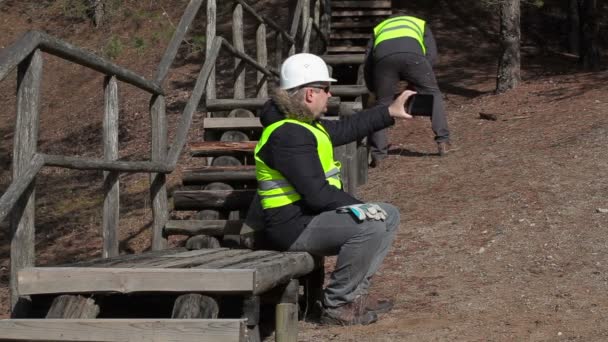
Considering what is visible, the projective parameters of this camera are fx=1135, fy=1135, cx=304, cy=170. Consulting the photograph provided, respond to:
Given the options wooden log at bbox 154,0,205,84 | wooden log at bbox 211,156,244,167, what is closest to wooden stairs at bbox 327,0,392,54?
wooden log at bbox 154,0,205,84

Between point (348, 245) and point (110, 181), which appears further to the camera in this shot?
point (110, 181)

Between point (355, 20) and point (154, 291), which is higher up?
point (355, 20)

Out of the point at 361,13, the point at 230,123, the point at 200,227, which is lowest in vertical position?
the point at 200,227

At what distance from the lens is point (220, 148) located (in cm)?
866

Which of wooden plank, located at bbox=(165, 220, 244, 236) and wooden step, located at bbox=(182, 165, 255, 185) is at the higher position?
wooden step, located at bbox=(182, 165, 255, 185)

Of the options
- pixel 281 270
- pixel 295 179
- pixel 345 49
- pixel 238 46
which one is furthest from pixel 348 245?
pixel 345 49

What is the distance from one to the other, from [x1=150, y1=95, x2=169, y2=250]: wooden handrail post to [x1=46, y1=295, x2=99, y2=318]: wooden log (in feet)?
8.68

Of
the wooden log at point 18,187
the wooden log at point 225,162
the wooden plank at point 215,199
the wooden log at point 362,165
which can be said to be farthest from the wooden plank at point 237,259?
the wooden log at point 362,165

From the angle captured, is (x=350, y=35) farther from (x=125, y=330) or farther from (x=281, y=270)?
(x=125, y=330)

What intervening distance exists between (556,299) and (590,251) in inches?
45.3

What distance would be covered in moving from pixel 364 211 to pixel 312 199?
289 millimetres

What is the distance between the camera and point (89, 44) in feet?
63.2

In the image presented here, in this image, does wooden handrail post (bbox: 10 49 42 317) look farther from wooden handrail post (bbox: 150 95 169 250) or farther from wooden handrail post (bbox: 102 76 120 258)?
wooden handrail post (bbox: 150 95 169 250)

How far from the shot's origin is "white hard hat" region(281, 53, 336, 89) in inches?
236
